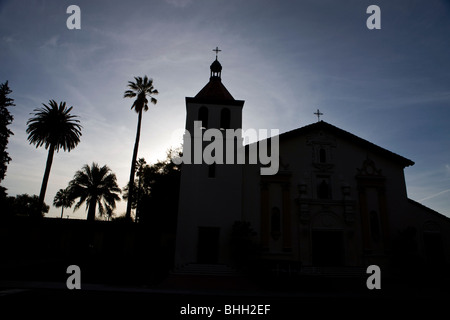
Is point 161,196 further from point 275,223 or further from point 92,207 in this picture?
point 275,223

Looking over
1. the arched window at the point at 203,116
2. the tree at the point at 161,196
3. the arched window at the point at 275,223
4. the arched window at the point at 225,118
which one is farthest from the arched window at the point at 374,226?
the tree at the point at 161,196

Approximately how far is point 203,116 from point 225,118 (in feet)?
5.75

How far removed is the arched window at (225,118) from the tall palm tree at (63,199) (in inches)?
851

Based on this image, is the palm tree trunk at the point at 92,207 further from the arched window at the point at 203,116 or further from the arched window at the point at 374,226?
the arched window at the point at 374,226

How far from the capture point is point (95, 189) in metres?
32.6

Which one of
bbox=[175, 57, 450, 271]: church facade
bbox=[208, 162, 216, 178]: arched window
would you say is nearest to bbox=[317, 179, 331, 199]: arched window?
bbox=[175, 57, 450, 271]: church facade

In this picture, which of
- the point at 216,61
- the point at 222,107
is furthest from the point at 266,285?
the point at 216,61

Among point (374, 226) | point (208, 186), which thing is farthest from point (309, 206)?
point (208, 186)

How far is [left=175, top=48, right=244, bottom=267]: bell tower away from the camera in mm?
18391

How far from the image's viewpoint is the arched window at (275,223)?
63.0 ft

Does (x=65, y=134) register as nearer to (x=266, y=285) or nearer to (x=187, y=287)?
(x=187, y=287)
